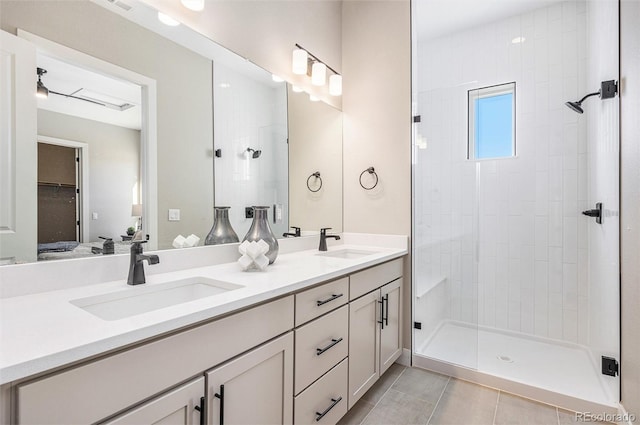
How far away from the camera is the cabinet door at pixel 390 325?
78.3 inches

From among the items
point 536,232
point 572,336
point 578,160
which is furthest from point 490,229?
point 572,336

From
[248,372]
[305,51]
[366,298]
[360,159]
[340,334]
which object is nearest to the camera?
[248,372]

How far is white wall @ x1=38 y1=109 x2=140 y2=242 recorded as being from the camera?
111cm

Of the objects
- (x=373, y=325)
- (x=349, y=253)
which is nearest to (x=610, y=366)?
(x=373, y=325)

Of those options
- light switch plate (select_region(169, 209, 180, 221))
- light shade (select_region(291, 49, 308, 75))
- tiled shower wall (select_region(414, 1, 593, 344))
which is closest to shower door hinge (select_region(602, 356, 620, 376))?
tiled shower wall (select_region(414, 1, 593, 344))

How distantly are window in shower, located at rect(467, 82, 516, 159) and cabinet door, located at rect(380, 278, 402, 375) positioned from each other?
1433 millimetres

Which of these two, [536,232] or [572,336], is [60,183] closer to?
[536,232]

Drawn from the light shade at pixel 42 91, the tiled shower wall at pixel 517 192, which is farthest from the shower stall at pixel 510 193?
the light shade at pixel 42 91

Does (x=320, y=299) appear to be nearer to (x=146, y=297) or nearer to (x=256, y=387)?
(x=256, y=387)

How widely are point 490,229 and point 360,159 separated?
4.56 ft

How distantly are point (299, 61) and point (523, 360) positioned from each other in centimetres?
269

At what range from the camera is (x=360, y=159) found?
2590 millimetres

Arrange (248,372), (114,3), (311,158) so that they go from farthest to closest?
(311,158), (114,3), (248,372)

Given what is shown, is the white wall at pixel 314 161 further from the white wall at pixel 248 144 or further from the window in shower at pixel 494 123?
the window in shower at pixel 494 123
